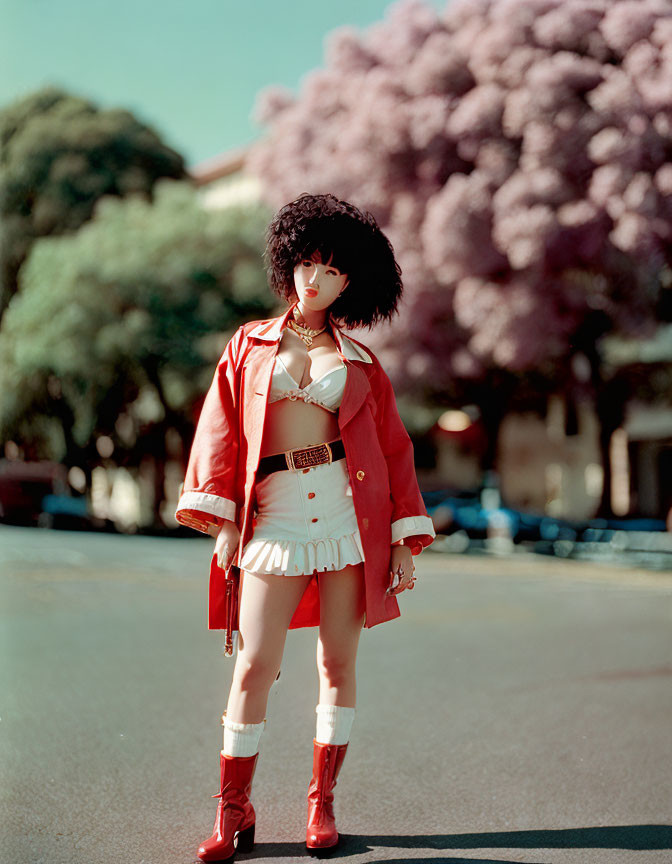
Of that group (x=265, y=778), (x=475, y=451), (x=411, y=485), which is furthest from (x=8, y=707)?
(x=475, y=451)

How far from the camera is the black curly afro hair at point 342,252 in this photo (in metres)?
3.41

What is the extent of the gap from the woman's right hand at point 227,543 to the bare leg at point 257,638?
83 mm

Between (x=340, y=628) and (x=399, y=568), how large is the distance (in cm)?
25

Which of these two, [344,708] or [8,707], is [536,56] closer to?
[8,707]

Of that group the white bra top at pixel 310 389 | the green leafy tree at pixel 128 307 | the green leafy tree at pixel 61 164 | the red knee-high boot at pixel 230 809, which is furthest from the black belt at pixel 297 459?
the green leafy tree at pixel 61 164

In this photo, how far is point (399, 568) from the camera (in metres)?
3.35

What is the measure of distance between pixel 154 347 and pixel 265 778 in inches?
794

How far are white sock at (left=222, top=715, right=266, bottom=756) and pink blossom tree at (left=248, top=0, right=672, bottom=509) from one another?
424 inches

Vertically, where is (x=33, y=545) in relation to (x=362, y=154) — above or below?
below

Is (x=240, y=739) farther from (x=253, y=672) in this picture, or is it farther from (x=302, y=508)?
(x=302, y=508)

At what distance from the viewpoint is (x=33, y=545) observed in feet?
59.4

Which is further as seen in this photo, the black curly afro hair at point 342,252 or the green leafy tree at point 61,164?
the green leafy tree at point 61,164

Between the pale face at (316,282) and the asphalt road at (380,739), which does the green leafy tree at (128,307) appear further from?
the pale face at (316,282)

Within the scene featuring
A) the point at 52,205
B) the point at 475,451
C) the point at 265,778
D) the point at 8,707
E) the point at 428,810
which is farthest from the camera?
the point at 475,451
